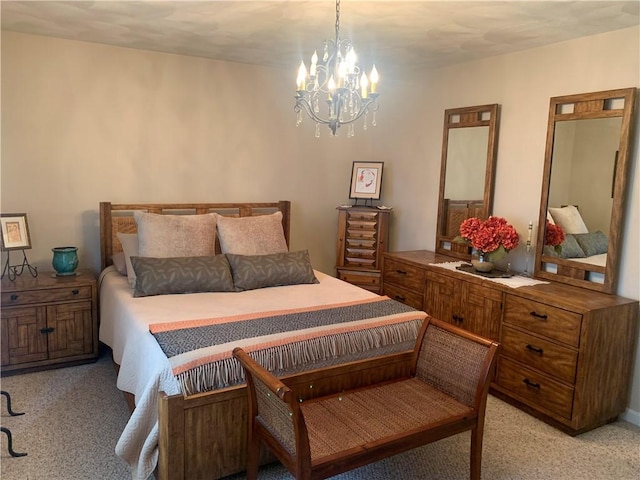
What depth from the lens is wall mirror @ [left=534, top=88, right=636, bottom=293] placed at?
2922mm

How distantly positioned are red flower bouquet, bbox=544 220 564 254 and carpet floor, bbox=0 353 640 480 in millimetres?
1117

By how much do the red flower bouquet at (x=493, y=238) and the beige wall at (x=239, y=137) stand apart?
245 mm

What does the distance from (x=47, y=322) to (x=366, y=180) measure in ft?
9.44

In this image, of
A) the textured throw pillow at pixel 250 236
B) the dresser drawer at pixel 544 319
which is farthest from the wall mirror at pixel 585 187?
the textured throw pillow at pixel 250 236

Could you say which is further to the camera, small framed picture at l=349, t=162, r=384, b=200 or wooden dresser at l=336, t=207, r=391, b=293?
small framed picture at l=349, t=162, r=384, b=200

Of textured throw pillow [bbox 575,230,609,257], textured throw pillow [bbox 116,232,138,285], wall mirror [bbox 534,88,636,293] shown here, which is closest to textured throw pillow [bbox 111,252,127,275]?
textured throw pillow [bbox 116,232,138,285]

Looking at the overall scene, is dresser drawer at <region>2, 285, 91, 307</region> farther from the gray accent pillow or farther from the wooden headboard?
the gray accent pillow

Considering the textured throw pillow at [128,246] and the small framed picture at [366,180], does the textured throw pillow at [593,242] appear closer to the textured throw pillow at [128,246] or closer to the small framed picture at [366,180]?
the small framed picture at [366,180]

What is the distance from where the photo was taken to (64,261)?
3504 millimetres

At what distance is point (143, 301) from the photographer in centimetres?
300

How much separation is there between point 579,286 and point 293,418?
7.53ft

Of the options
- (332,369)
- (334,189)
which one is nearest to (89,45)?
(334,189)

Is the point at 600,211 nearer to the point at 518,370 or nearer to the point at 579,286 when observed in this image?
the point at 579,286

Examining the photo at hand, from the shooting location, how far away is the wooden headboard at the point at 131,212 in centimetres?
376
